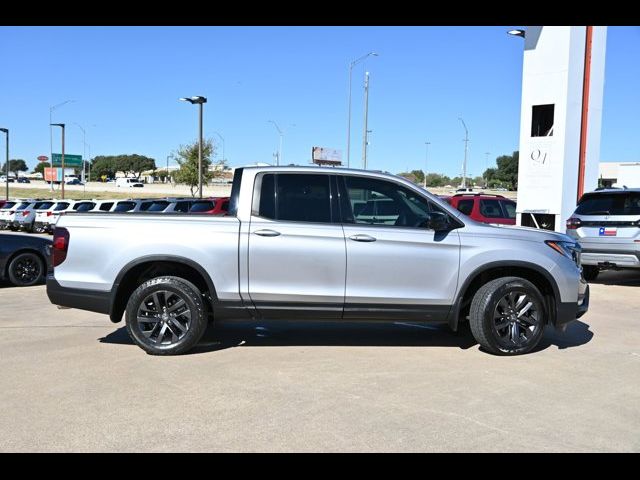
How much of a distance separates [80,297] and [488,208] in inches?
465

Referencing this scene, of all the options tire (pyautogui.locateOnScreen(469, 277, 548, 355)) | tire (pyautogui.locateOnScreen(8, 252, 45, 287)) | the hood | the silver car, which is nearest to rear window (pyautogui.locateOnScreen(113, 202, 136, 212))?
tire (pyautogui.locateOnScreen(8, 252, 45, 287))

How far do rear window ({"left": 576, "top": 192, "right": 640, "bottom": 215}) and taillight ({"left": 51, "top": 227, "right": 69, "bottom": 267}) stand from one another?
894 cm

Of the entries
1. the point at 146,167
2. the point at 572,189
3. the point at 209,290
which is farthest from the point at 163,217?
the point at 146,167

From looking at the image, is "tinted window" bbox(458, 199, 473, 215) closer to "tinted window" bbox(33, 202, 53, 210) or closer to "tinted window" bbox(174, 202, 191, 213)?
"tinted window" bbox(174, 202, 191, 213)

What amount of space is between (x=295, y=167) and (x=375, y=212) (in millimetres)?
953

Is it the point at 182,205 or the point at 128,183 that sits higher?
the point at 128,183

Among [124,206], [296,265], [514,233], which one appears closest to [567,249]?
[514,233]

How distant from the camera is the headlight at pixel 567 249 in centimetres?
640

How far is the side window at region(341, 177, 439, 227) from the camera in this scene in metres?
6.30

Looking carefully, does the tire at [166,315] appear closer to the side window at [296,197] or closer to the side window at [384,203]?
the side window at [296,197]

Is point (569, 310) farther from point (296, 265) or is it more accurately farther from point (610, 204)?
point (610, 204)

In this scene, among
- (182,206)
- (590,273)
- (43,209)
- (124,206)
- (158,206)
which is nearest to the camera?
(590,273)

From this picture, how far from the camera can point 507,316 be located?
6312mm

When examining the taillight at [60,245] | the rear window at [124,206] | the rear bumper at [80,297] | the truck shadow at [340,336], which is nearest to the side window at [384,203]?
the truck shadow at [340,336]
